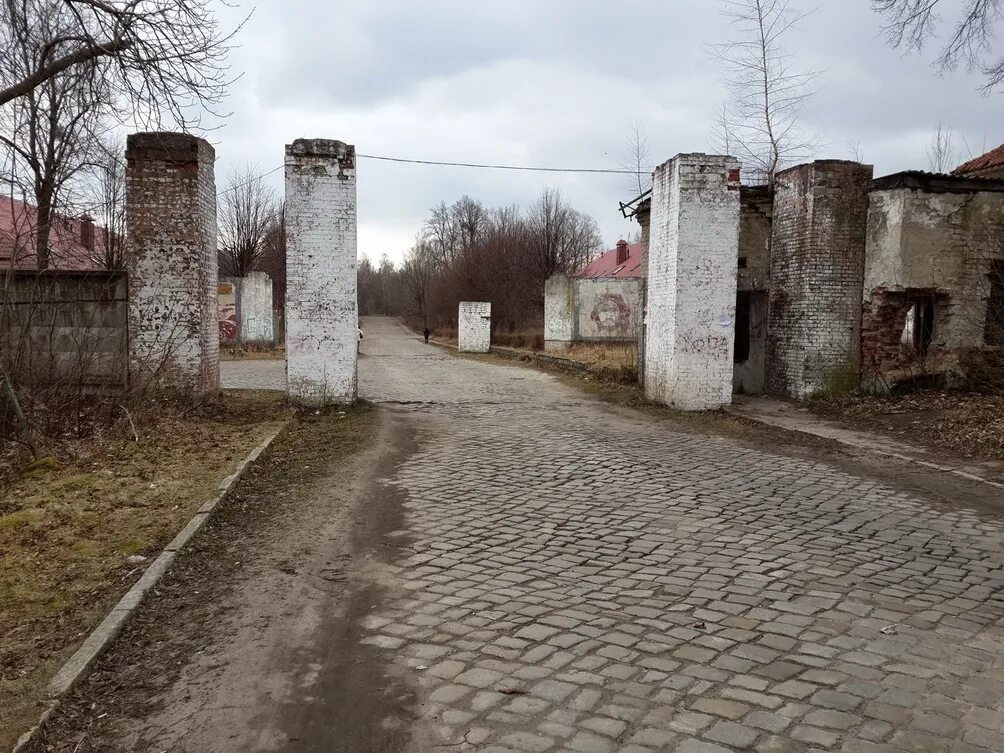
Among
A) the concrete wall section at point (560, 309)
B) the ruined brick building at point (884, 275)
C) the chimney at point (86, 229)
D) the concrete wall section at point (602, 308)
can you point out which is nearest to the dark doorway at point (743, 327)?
the ruined brick building at point (884, 275)

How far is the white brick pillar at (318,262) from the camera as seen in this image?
1192 centimetres

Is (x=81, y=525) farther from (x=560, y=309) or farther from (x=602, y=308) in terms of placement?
(x=602, y=308)

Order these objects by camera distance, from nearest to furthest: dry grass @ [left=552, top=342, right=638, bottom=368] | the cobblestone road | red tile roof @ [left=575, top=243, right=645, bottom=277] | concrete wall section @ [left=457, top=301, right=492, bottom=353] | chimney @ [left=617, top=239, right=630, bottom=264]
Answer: the cobblestone road, dry grass @ [left=552, top=342, right=638, bottom=368], concrete wall section @ [left=457, top=301, right=492, bottom=353], red tile roof @ [left=575, top=243, right=645, bottom=277], chimney @ [left=617, top=239, right=630, bottom=264]

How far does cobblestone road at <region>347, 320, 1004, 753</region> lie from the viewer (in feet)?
10.5

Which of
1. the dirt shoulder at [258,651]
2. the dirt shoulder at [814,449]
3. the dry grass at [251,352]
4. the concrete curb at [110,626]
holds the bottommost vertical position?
the dirt shoulder at [258,651]

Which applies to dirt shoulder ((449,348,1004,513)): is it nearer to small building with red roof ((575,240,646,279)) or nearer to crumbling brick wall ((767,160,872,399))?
crumbling brick wall ((767,160,872,399))

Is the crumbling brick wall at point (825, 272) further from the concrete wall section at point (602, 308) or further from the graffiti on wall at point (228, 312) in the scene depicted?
the graffiti on wall at point (228, 312)

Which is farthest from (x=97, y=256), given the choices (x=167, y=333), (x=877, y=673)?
(x=877, y=673)

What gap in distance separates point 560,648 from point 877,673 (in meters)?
1.58

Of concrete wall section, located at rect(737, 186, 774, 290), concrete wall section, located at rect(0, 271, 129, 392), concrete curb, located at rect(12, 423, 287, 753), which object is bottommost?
concrete curb, located at rect(12, 423, 287, 753)

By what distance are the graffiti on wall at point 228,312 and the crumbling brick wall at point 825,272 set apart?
22.9m

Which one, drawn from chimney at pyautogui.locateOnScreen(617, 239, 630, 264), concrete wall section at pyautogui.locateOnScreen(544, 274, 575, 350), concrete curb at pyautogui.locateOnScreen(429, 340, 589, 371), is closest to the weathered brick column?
concrete curb at pyautogui.locateOnScreen(429, 340, 589, 371)

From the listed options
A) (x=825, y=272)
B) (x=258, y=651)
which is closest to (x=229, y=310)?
(x=825, y=272)

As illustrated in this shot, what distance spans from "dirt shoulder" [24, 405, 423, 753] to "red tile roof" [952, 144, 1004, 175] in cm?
1577
